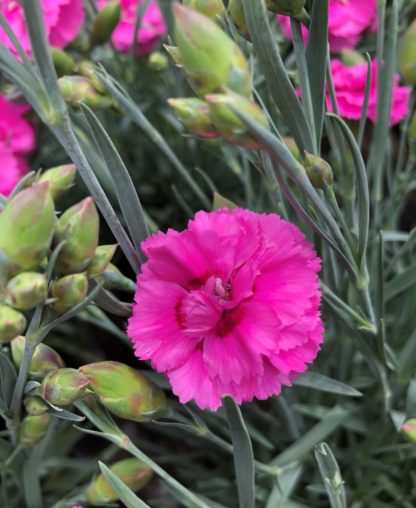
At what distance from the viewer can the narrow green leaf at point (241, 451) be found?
51 centimetres

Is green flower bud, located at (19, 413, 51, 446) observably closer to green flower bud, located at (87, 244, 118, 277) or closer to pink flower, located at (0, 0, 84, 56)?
green flower bud, located at (87, 244, 118, 277)

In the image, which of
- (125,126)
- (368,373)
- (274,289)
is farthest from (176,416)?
(125,126)

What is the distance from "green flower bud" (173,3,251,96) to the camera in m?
0.40

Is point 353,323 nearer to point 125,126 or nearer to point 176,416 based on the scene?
point 176,416

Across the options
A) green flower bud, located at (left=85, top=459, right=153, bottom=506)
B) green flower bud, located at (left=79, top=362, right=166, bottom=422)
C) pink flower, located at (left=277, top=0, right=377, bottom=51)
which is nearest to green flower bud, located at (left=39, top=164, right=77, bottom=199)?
green flower bud, located at (left=79, top=362, right=166, bottom=422)

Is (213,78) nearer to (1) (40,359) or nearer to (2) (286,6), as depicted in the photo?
(2) (286,6)

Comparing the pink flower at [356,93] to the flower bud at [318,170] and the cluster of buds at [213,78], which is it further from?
the cluster of buds at [213,78]

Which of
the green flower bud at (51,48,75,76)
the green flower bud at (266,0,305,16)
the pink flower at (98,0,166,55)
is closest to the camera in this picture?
the green flower bud at (266,0,305,16)

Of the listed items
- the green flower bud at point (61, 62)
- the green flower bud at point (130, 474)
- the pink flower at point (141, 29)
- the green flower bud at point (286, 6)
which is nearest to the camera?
the green flower bud at point (286, 6)

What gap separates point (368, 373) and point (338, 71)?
368 mm

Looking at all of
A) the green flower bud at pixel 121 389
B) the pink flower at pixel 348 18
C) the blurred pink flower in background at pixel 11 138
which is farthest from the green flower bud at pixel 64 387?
the pink flower at pixel 348 18

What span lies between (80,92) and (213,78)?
24cm

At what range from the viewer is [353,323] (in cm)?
65

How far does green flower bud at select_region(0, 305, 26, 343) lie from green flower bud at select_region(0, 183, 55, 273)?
0.10ft
